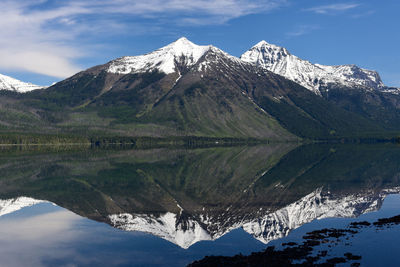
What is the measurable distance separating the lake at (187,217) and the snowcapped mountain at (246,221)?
0.14m

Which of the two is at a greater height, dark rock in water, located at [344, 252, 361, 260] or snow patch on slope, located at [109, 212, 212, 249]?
dark rock in water, located at [344, 252, 361, 260]

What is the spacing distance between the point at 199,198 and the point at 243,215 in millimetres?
15647

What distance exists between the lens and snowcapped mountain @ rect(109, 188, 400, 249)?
47219 millimetres

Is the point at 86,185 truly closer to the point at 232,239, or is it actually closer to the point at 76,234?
the point at 76,234

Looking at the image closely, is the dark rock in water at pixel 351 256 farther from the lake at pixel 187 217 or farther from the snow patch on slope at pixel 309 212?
the snow patch on slope at pixel 309 212

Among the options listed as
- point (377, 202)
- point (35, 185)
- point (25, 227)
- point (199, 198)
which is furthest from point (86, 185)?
point (377, 202)

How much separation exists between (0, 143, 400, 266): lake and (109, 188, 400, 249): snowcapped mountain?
0.14 m

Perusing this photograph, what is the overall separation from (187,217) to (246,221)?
8.67m

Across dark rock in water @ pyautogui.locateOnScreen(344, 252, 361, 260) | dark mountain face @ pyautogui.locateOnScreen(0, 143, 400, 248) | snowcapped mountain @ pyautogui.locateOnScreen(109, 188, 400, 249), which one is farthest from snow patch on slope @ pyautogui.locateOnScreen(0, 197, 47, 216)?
dark rock in water @ pyautogui.locateOnScreen(344, 252, 361, 260)

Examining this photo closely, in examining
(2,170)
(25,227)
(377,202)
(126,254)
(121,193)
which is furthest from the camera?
(2,170)

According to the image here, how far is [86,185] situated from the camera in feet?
294

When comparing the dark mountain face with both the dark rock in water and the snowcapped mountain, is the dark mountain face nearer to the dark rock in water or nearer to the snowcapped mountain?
the snowcapped mountain

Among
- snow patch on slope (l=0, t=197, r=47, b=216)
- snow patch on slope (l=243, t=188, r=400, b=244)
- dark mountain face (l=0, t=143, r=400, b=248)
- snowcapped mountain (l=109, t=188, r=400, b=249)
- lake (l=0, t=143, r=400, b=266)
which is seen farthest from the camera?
snow patch on slope (l=0, t=197, r=47, b=216)

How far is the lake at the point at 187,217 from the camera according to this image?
40406 mm
